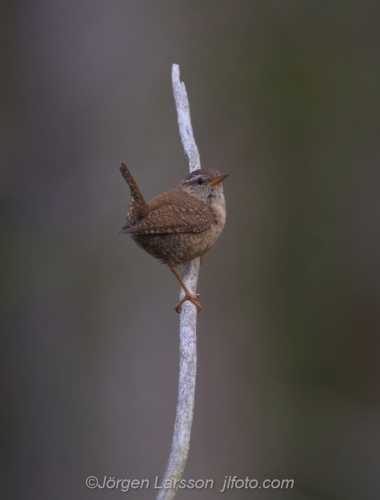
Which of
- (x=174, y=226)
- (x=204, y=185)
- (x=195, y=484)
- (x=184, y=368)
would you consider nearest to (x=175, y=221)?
(x=174, y=226)

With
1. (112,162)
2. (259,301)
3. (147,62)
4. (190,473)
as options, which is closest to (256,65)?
(147,62)

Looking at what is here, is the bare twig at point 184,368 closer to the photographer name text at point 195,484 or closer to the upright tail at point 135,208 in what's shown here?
the upright tail at point 135,208

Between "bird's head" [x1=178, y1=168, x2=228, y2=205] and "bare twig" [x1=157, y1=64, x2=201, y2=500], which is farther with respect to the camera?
"bird's head" [x1=178, y1=168, x2=228, y2=205]

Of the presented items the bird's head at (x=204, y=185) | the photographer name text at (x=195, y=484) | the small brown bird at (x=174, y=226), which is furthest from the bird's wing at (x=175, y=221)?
the photographer name text at (x=195, y=484)

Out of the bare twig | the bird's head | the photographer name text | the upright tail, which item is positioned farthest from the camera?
the photographer name text

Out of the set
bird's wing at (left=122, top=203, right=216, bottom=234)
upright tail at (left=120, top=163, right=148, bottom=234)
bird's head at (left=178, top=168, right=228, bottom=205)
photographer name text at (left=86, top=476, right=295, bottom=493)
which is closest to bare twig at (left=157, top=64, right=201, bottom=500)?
bird's head at (left=178, top=168, right=228, bottom=205)

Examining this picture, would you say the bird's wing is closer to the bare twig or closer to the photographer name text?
the bare twig

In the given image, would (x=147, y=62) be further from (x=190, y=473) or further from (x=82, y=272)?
(x=190, y=473)

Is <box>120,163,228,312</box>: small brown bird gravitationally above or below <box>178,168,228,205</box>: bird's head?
below
